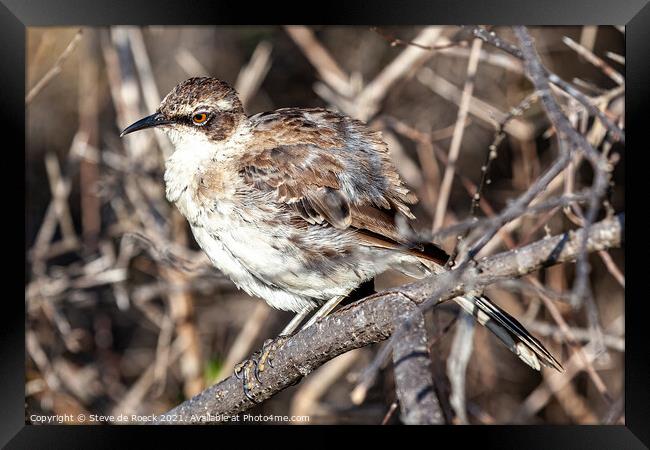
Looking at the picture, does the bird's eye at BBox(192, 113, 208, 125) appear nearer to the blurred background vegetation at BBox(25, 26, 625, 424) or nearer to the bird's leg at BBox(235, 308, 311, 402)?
the bird's leg at BBox(235, 308, 311, 402)

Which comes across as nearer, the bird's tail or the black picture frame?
the bird's tail

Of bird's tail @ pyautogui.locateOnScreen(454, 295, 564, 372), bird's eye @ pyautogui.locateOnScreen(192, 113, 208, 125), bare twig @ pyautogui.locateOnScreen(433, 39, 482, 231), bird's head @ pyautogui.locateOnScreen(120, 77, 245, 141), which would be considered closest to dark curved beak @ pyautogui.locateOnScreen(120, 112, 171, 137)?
bird's head @ pyautogui.locateOnScreen(120, 77, 245, 141)

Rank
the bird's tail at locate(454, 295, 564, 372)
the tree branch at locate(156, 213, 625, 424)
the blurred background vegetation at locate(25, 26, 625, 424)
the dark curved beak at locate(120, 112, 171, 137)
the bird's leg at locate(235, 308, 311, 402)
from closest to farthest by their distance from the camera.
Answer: the tree branch at locate(156, 213, 625, 424)
the bird's tail at locate(454, 295, 564, 372)
the bird's leg at locate(235, 308, 311, 402)
the dark curved beak at locate(120, 112, 171, 137)
the blurred background vegetation at locate(25, 26, 625, 424)

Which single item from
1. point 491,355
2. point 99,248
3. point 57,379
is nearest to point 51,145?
point 99,248

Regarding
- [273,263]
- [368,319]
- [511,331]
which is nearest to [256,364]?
[273,263]
